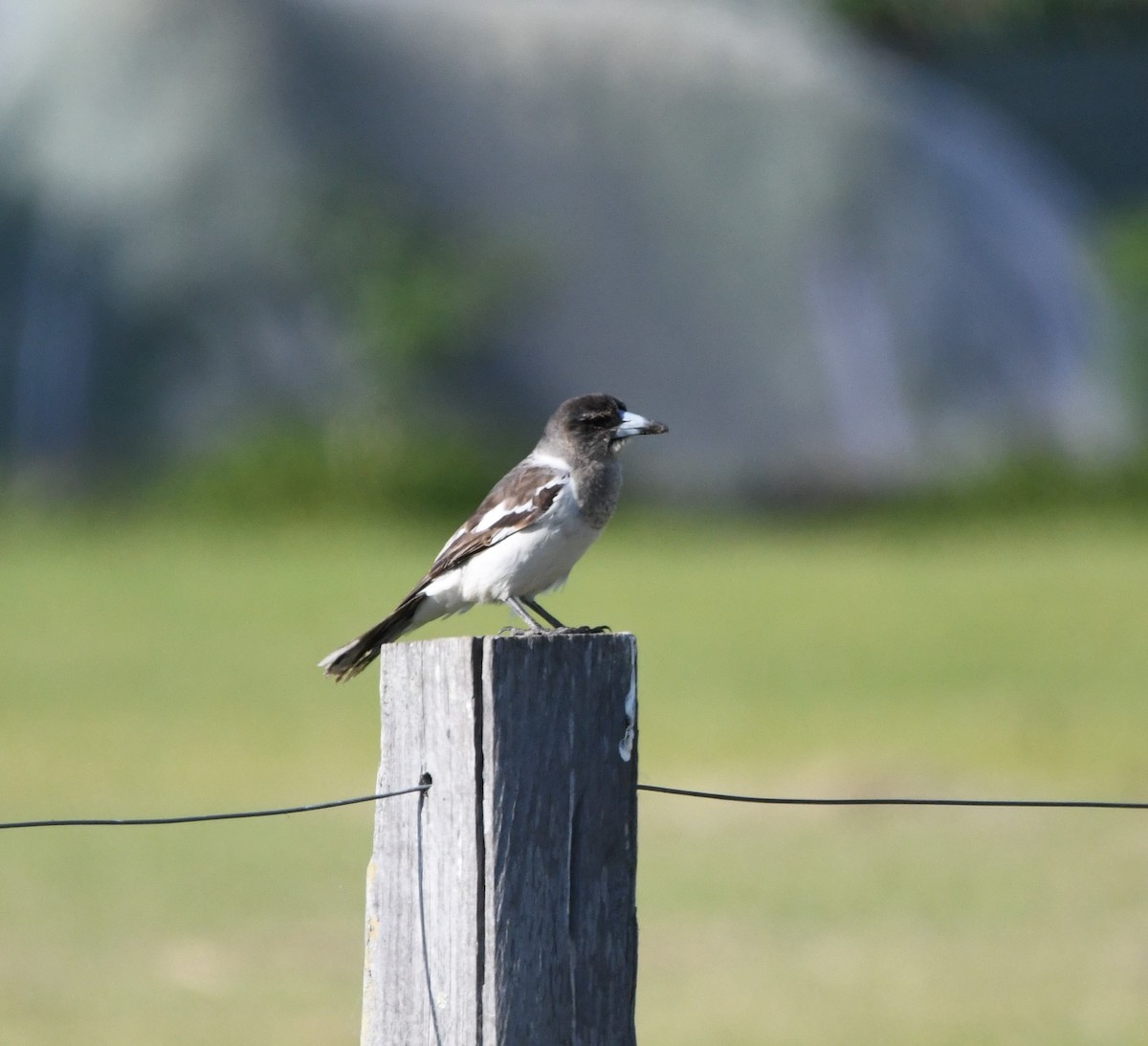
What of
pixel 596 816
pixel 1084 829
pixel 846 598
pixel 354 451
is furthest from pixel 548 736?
pixel 354 451

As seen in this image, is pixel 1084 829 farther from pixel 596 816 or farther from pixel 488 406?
pixel 488 406

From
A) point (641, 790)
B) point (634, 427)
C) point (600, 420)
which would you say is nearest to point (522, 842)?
point (641, 790)

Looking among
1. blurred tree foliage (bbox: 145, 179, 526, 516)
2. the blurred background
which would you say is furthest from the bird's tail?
blurred tree foliage (bbox: 145, 179, 526, 516)

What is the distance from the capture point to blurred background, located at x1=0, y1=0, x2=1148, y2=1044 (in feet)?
51.5

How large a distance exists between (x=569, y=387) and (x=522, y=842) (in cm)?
2718

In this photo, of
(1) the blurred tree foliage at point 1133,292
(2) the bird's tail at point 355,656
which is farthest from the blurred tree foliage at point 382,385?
(2) the bird's tail at point 355,656

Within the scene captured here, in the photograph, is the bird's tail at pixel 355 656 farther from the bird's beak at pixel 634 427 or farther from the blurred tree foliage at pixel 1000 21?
the blurred tree foliage at pixel 1000 21

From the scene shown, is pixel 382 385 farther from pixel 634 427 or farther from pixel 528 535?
pixel 528 535

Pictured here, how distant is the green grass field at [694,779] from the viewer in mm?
8602

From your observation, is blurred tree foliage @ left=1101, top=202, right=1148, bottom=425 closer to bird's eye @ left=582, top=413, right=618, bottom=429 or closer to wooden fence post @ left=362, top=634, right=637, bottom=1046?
bird's eye @ left=582, top=413, right=618, bottom=429

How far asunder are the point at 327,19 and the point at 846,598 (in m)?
15.2

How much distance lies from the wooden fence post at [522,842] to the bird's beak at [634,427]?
2.20 metres

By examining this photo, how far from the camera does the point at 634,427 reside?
5336mm

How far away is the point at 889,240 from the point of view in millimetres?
33188
